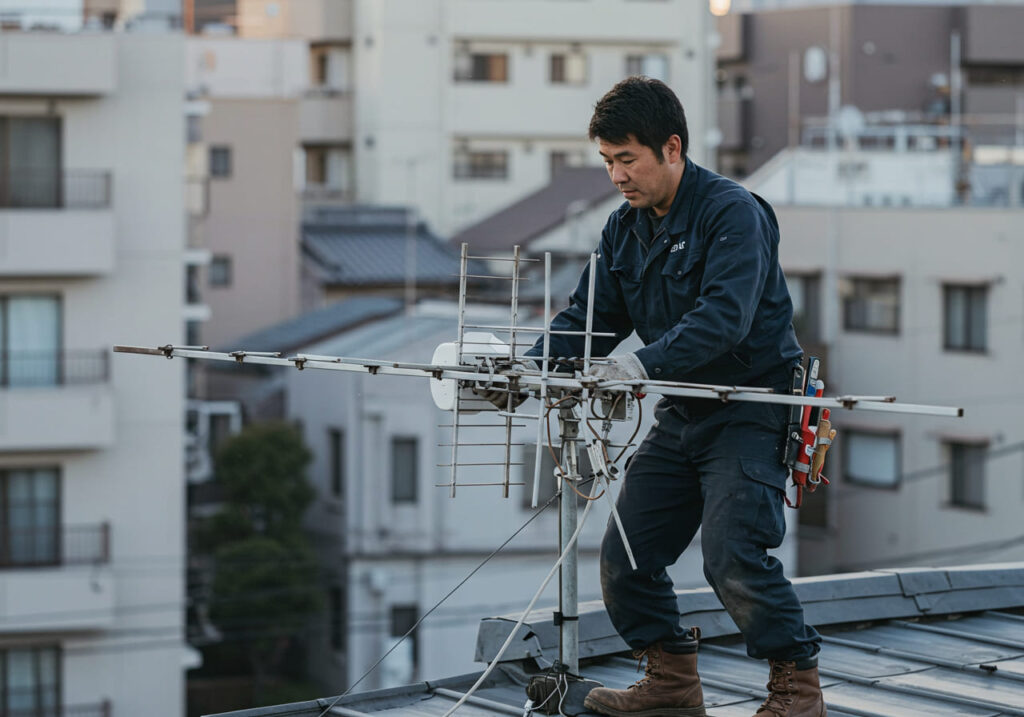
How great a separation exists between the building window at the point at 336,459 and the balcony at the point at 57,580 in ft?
14.9

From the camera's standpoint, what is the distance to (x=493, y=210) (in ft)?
113

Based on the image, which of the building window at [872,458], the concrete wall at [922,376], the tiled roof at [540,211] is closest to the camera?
the concrete wall at [922,376]

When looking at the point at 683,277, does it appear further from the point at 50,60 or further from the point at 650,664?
the point at 50,60

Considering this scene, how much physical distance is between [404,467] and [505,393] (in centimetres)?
1833

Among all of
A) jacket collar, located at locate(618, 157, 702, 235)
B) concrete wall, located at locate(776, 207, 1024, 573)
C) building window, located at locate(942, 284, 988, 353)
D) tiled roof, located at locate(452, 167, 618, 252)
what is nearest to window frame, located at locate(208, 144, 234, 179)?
tiled roof, located at locate(452, 167, 618, 252)

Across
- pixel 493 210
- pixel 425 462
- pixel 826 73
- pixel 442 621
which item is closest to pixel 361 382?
pixel 425 462

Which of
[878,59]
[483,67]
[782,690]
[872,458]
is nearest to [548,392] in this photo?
[782,690]

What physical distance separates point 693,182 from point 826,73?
99.6ft

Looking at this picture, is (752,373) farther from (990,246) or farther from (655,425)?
(990,246)

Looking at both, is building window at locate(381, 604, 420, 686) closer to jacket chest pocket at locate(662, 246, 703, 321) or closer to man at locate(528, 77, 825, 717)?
man at locate(528, 77, 825, 717)

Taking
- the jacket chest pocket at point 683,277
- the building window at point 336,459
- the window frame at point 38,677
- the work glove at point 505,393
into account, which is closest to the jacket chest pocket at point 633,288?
the jacket chest pocket at point 683,277

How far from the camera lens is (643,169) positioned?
15.0 ft

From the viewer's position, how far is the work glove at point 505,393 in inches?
178

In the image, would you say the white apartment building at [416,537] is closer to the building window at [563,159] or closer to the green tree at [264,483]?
the green tree at [264,483]
